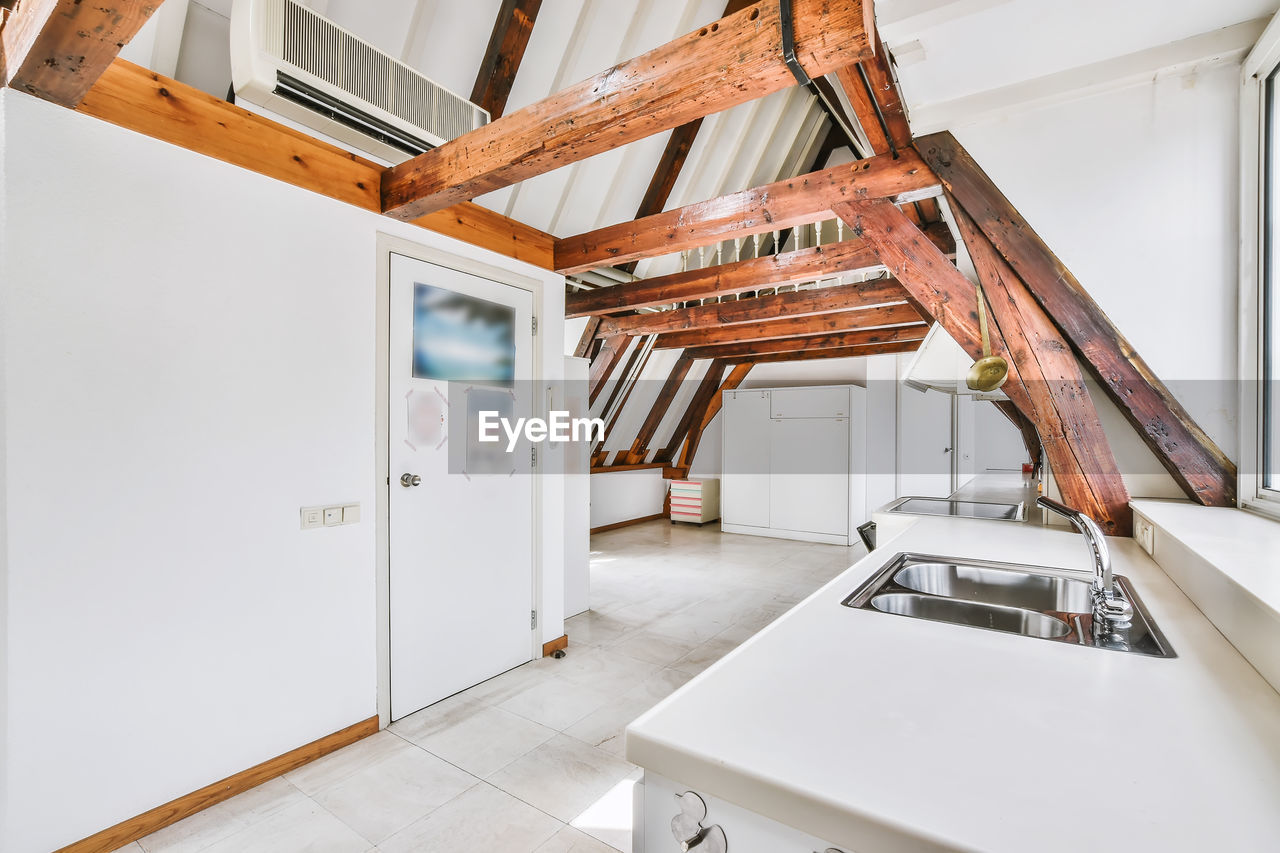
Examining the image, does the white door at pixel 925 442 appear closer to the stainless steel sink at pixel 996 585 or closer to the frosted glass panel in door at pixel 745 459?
the frosted glass panel in door at pixel 745 459

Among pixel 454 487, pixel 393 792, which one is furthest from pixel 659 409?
pixel 393 792

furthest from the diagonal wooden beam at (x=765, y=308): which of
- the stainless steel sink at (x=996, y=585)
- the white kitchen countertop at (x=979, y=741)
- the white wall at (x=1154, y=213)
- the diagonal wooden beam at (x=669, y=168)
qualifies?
the white kitchen countertop at (x=979, y=741)

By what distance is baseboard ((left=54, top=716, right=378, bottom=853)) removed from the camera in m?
1.70

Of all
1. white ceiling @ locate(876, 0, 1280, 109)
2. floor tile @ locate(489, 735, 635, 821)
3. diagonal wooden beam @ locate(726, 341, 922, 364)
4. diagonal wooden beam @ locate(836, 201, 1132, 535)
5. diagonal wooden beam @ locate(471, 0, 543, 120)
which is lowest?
floor tile @ locate(489, 735, 635, 821)

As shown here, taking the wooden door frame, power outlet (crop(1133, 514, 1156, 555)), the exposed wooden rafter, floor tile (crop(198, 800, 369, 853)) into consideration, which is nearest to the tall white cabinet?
power outlet (crop(1133, 514, 1156, 555))

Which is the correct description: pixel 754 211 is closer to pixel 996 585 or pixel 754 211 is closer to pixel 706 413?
pixel 996 585

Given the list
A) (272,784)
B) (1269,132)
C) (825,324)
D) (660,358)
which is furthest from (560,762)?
(660,358)

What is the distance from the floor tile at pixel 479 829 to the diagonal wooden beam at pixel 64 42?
2231 mm

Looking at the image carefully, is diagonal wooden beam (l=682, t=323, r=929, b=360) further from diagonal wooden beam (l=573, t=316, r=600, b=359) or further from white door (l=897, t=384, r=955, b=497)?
diagonal wooden beam (l=573, t=316, r=600, b=359)

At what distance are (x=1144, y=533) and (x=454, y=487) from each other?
8.43 feet

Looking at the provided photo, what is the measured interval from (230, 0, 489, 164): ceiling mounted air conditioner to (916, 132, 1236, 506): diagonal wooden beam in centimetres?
192

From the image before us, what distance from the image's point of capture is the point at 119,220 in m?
1.73

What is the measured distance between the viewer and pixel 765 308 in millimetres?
4816

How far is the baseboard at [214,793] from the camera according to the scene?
5.57ft
